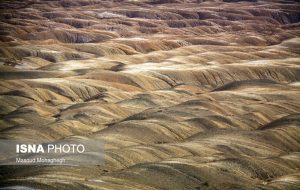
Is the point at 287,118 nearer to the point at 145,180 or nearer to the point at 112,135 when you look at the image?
the point at 112,135

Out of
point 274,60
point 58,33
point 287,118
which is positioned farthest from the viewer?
point 58,33

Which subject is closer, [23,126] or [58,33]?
[23,126]

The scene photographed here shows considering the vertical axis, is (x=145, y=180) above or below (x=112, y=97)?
above

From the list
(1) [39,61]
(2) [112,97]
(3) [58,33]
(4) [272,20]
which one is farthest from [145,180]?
(4) [272,20]

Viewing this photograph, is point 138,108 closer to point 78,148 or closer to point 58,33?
point 78,148

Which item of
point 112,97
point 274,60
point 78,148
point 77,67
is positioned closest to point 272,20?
point 274,60

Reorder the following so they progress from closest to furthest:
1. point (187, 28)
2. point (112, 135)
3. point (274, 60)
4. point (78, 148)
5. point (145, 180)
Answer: point (145, 180)
point (78, 148)
point (112, 135)
point (274, 60)
point (187, 28)
